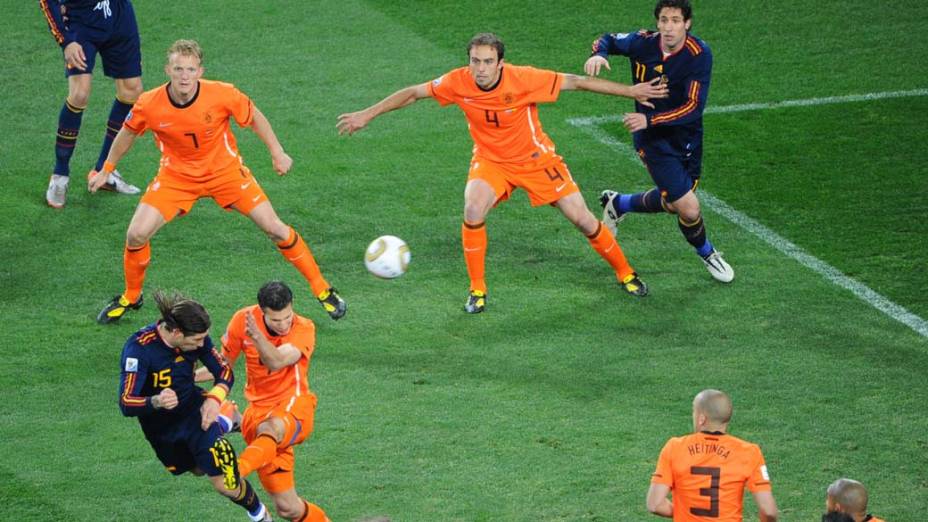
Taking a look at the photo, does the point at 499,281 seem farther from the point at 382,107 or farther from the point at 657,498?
the point at 657,498

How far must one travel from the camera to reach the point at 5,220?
11.2 m

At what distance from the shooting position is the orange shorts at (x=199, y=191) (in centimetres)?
937

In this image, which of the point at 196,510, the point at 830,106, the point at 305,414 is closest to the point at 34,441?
the point at 196,510

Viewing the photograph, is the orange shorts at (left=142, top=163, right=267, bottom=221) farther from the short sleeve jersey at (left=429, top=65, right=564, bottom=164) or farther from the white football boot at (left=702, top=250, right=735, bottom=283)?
the white football boot at (left=702, top=250, right=735, bottom=283)

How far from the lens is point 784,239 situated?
1098 cm

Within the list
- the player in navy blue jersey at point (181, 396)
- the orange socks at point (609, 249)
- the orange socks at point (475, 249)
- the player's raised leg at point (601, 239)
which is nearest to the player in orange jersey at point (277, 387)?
the player in navy blue jersey at point (181, 396)

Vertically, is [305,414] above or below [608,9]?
below

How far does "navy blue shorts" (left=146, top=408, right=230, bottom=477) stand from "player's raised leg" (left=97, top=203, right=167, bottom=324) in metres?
2.51

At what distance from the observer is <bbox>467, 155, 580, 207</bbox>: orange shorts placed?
9.77m

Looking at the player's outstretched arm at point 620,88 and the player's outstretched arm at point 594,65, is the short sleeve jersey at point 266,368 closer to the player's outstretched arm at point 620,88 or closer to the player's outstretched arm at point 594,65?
the player's outstretched arm at point 620,88

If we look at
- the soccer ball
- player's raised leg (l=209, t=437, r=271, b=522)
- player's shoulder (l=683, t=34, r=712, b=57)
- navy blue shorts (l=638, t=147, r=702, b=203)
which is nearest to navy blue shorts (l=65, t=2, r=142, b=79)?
the soccer ball

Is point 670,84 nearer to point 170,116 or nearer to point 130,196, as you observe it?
point 170,116

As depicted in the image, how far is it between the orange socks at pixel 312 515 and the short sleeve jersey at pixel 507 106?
351 cm

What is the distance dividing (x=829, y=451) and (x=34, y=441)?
15.2 feet
